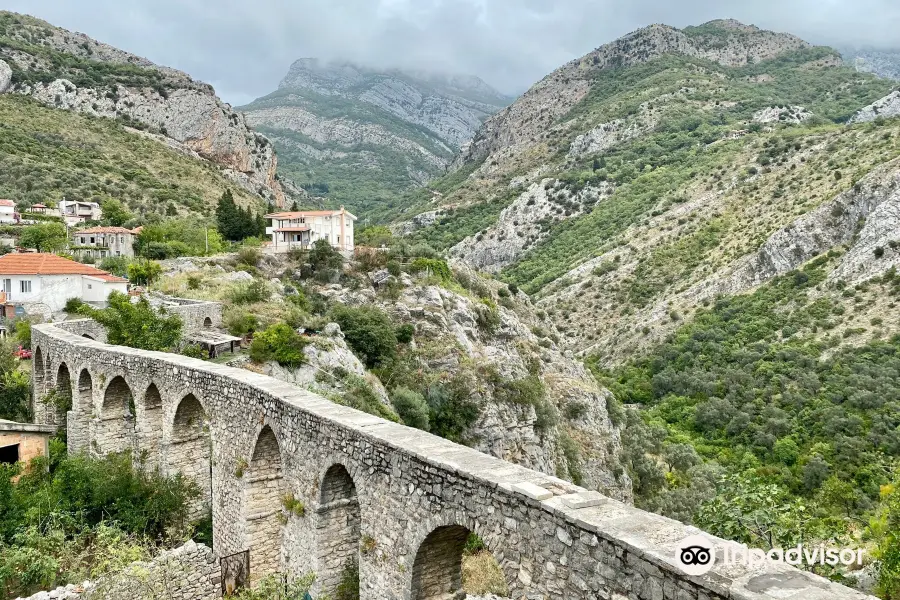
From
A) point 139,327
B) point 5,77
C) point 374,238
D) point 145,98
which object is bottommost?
point 139,327

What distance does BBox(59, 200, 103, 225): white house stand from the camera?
4619 centimetres

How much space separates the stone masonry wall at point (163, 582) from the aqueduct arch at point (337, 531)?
2.18m

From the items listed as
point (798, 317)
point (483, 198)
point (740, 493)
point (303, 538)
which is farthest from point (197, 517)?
point (483, 198)

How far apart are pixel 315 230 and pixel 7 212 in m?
23.8

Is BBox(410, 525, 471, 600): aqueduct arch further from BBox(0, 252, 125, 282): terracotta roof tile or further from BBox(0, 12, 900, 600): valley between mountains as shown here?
BBox(0, 252, 125, 282): terracotta roof tile

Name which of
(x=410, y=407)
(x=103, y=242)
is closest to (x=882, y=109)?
(x=410, y=407)

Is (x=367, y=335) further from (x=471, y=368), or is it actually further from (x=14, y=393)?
(x=14, y=393)

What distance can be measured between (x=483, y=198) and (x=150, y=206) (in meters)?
60.2

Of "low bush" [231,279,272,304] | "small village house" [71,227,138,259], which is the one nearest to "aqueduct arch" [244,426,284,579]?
"low bush" [231,279,272,304]

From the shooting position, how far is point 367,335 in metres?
25.2

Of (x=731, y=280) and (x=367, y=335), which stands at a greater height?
(x=731, y=280)

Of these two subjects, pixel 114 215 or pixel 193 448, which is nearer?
pixel 193 448

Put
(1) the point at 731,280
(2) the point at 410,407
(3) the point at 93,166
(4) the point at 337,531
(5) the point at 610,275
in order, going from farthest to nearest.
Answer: (5) the point at 610,275 < (3) the point at 93,166 < (1) the point at 731,280 < (2) the point at 410,407 < (4) the point at 337,531

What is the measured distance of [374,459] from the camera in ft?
24.1
